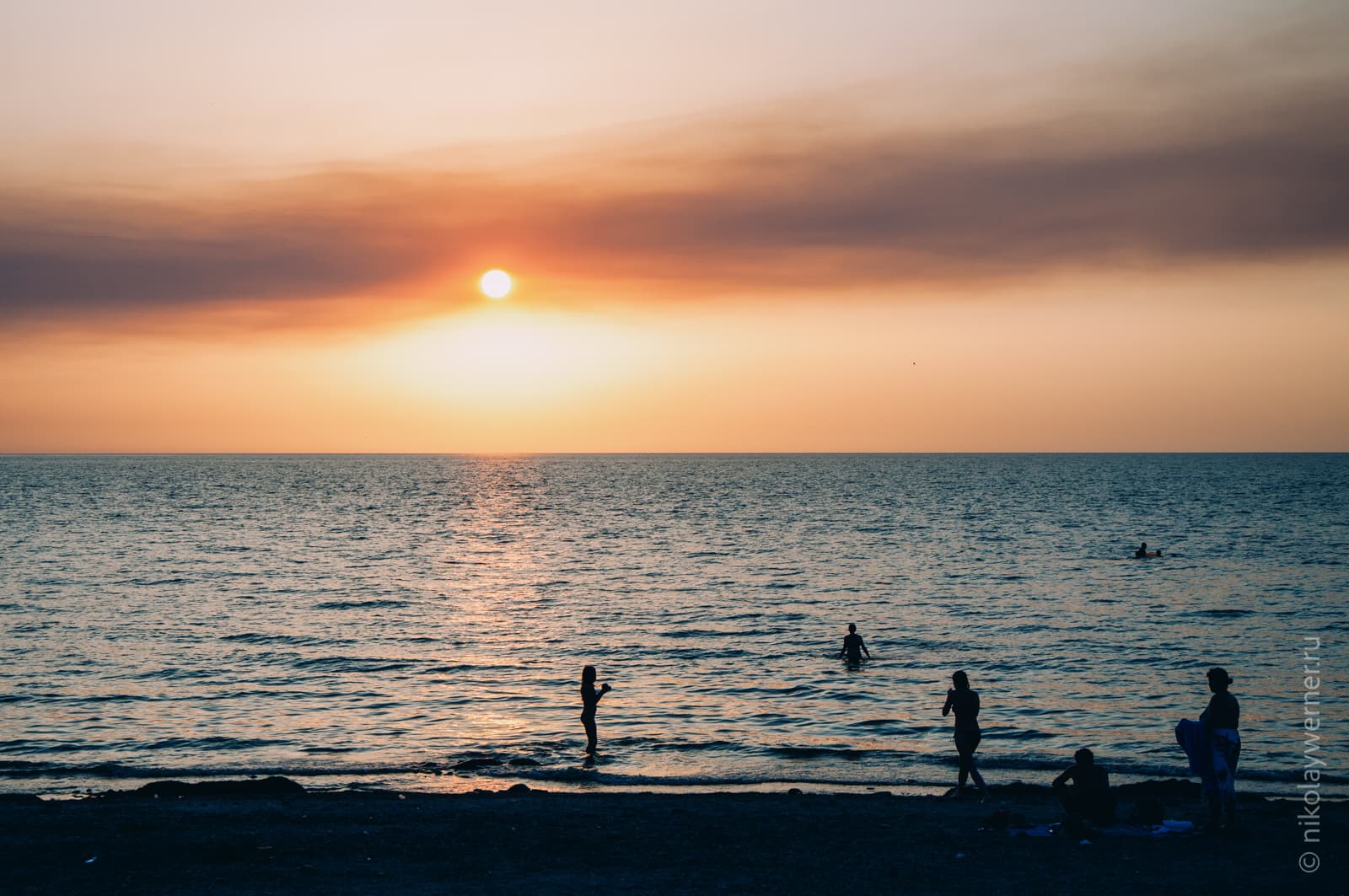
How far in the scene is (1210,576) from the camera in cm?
6081

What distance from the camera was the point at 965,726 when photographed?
20375mm

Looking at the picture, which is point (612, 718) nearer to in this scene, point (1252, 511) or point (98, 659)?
point (98, 659)

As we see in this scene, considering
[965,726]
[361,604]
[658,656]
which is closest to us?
[965,726]

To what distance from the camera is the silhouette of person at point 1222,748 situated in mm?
16703

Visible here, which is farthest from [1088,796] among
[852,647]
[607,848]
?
[852,647]

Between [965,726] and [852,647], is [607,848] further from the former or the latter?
[852,647]

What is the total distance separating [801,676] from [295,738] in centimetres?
1535

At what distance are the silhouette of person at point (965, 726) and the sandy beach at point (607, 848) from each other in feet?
2.19

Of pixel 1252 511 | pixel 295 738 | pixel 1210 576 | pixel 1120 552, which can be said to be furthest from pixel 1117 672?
pixel 1252 511

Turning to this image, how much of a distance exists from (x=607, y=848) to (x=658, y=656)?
22.0 m

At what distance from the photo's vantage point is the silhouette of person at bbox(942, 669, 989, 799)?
2019 centimetres

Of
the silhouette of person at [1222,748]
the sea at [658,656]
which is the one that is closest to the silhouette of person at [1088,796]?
the silhouette of person at [1222,748]

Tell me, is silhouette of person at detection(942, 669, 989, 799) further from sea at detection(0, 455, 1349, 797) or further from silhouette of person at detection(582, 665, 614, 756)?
silhouette of person at detection(582, 665, 614, 756)

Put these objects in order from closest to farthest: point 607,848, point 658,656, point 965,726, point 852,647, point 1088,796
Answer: point 607,848 < point 1088,796 < point 965,726 < point 852,647 < point 658,656
